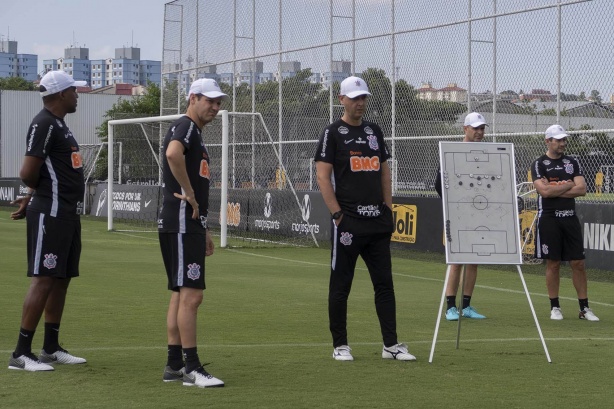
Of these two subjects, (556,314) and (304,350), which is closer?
(304,350)

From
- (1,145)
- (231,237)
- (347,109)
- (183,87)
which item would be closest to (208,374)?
(347,109)

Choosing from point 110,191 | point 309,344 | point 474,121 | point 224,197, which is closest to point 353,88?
point 309,344

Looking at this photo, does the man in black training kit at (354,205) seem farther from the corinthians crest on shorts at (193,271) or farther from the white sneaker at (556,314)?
the white sneaker at (556,314)

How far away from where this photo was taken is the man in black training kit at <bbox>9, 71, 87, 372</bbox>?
8.32 m

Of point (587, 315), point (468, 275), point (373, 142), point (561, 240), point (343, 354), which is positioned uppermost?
point (373, 142)

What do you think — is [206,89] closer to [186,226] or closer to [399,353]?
[186,226]

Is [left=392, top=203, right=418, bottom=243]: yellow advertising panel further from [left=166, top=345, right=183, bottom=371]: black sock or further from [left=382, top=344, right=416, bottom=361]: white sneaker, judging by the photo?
[left=166, top=345, right=183, bottom=371]: black sock

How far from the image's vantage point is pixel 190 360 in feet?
25.7

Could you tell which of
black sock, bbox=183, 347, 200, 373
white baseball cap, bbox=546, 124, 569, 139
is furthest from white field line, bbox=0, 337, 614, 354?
white baseball cap, bbox=546, 124, 569, 139

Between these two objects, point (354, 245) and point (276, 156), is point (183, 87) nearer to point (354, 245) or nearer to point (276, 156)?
point (276, 156)

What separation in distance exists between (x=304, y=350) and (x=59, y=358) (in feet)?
6.78

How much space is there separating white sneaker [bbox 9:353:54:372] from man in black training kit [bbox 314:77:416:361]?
87.4 inches

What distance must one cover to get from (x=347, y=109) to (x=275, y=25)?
2294cm

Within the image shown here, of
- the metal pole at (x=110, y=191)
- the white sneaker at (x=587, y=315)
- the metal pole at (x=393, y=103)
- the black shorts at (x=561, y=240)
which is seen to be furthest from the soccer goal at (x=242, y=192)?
the white sneaker at (x=587, y=315)
